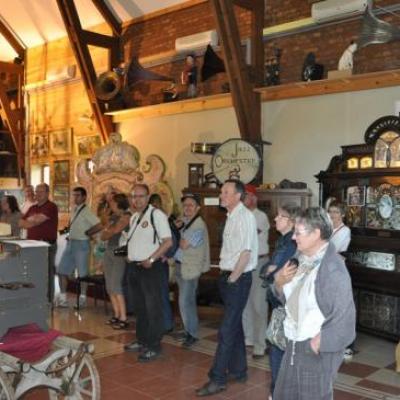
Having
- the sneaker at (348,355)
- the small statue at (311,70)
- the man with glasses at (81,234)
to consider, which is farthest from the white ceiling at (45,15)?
the sneaker at (348,355)

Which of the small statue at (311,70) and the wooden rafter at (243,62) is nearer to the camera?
A: the small statue at (311,70)

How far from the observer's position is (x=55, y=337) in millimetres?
3361

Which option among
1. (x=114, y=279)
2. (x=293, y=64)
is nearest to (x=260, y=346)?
(x=114, y=279)

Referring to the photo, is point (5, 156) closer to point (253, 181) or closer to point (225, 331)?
point (253, 181)

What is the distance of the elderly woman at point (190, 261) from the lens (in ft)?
17.2

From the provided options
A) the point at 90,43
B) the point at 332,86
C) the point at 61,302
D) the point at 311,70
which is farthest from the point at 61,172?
the point at 332,86

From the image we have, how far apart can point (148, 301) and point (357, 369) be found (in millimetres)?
1891

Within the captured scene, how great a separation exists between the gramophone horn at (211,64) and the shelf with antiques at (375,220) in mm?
2504

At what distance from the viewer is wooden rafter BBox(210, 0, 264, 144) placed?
691 cm

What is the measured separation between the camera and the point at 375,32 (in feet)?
19.6

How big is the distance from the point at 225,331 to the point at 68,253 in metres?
3.89

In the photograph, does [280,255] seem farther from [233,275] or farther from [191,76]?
[191,76]

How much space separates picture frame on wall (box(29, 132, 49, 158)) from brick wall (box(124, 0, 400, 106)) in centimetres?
274

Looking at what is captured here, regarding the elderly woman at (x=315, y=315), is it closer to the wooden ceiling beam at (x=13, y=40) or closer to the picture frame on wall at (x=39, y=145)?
the picture frame on wall at (x=39, y=145)
